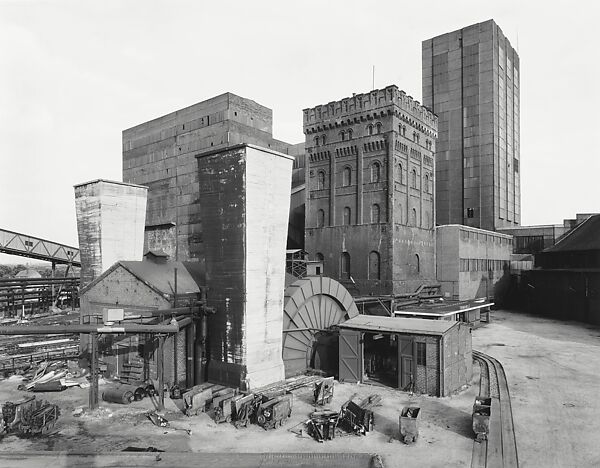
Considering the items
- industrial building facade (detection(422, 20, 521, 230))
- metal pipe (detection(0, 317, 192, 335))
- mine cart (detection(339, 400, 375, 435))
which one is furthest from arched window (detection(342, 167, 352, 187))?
mine cart (detection(339, 400, 375, 435))

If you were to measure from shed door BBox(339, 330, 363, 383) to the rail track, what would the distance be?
5.19 meters

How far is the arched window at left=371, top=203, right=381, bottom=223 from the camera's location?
4066cm

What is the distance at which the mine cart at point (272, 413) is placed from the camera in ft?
47.8

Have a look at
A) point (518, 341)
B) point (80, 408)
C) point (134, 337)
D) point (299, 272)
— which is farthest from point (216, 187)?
point (518, 341)

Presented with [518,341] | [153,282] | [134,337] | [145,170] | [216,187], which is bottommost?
[518,341]


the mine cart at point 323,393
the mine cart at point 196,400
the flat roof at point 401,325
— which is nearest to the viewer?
the mine cart at point 196,400

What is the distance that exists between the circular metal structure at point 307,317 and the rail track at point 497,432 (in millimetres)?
7488

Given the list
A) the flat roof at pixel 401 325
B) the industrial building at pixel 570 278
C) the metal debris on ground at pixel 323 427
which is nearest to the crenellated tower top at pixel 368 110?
the industrial building at pixel 570 278

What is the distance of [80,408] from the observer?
1641 centimetres

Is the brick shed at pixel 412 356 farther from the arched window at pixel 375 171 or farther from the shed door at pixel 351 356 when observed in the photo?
the arched window at pixel 375 171

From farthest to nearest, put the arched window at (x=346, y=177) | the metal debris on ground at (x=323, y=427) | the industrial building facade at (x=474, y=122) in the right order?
1. the industrial building facade at (x=474, y=122)
2. the arched window at (x=346, y=177)
3. the metal debris on ground at (x=323, y=427)

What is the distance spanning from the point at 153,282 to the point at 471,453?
14207mm

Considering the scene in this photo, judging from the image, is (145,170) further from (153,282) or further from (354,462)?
(354,462)

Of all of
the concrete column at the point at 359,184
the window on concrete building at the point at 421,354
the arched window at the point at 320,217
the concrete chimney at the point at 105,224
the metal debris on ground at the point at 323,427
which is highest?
the concrete column at the point at 359,184
